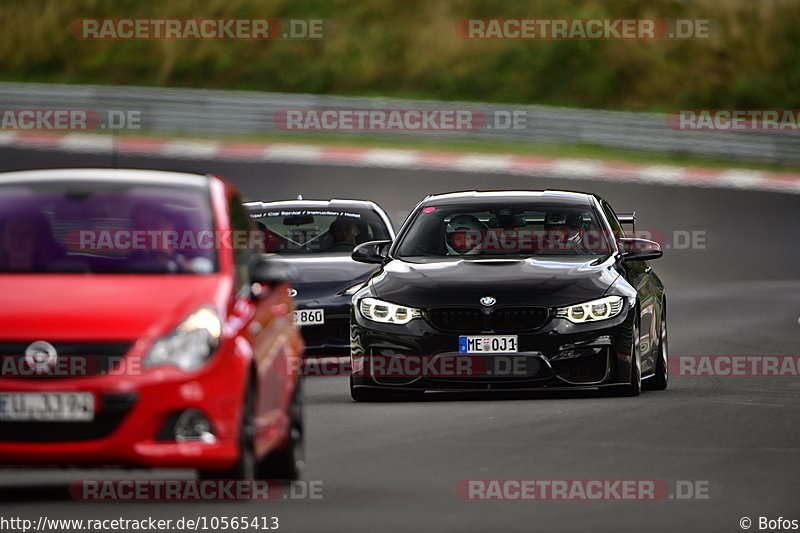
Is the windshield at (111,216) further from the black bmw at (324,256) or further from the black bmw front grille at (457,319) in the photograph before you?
the black bmw at (324,256)

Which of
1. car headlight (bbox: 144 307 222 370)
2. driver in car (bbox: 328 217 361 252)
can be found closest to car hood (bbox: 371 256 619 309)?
driver in car (bbox: 328 217 361 252)

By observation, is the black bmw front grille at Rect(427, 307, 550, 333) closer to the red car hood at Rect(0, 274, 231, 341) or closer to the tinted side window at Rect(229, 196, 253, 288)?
the tinted side window at Rect(229, 196, 253, 288)

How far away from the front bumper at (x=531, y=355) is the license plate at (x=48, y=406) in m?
5.15

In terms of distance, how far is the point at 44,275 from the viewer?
28.9 feet

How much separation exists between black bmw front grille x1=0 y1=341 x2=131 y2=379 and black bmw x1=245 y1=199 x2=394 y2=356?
795 cm

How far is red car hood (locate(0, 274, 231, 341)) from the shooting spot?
27.0ft

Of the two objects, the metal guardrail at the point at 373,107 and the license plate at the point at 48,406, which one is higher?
the metal guardrail at the point at 373,107

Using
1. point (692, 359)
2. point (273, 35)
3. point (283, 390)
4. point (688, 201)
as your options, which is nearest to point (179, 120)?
point (688, 201)

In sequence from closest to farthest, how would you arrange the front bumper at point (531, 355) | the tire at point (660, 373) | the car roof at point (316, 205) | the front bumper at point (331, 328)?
1. the front bumper at point (531, 355)
2. the tire at point (660, 373)
3. the front bumper at point (331, 328)
4. the car roof at point (316, 205)

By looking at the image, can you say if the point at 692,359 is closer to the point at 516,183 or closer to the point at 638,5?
the point at 516,183

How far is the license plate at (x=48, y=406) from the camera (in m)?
8.11

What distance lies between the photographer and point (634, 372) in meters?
13.4

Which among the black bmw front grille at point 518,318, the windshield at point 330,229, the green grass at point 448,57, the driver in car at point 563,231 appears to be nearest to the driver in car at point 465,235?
the driver in car at point 563,231

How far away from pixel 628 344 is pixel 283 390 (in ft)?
14.1
